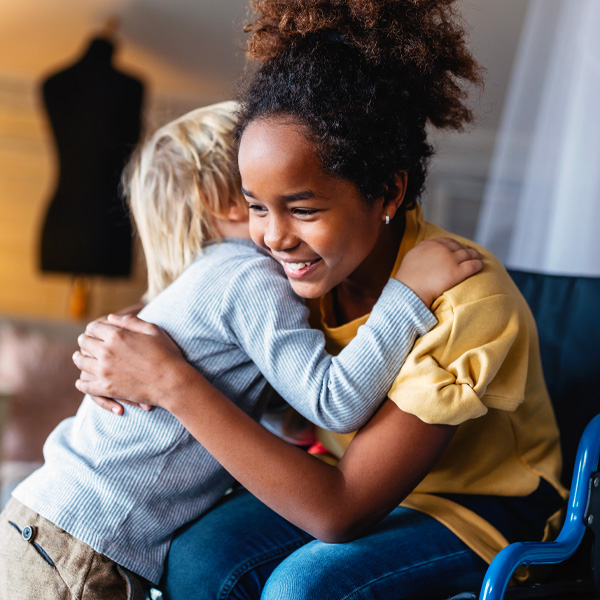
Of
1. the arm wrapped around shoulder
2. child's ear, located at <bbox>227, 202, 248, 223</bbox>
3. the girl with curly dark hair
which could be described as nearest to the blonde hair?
child's ear, located at <bbox>227, 202, 248, 223</bbox>

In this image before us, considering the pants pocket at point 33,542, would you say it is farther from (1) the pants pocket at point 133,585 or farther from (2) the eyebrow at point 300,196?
(2) the eyebrow at point 300,196

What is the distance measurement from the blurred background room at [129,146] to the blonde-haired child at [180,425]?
14.2 inches

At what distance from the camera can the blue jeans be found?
0.86m

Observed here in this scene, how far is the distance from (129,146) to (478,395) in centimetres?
227

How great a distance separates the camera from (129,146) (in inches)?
111

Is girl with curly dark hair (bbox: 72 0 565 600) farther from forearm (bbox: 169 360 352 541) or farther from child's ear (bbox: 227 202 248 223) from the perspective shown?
child's ear (bbox: 227 202 248 223)

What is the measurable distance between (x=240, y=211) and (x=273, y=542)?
508 mm

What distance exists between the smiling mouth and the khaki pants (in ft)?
1.46

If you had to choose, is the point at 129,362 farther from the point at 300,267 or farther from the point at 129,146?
the point at 129,146

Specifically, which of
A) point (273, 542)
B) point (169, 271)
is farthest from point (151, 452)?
point (169, 271)

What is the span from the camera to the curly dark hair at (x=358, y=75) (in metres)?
0.92

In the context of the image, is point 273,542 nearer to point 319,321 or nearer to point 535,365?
point 319,321

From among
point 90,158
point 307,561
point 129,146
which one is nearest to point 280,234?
point 307,561

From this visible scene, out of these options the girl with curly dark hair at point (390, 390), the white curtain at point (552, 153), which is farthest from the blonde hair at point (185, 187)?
the white curtain at point (552, 153)
